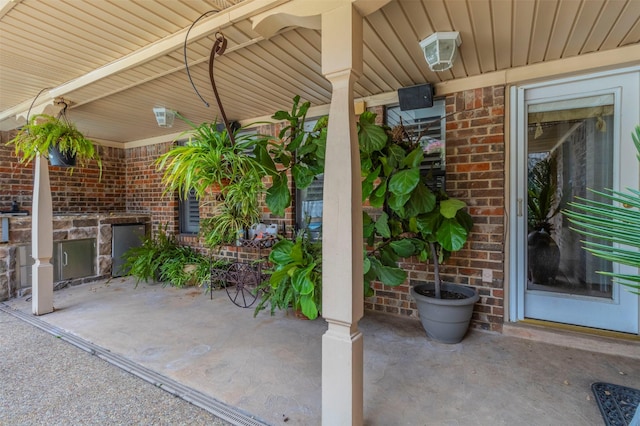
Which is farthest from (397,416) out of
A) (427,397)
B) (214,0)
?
(214,0)

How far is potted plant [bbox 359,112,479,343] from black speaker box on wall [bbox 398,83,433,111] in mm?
459

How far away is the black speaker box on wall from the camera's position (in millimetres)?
2875

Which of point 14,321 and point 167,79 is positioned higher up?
point 167,79

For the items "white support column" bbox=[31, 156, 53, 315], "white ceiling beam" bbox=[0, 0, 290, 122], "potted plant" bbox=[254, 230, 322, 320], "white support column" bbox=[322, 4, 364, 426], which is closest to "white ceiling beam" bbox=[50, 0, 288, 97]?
"white ceiling beam" bbox=[0, 0, 290, 122]

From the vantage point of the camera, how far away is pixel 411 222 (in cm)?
255

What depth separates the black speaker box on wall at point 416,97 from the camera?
113 inches

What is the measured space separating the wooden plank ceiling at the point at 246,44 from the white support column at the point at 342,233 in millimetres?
501

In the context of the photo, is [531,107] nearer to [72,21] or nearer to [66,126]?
[72,21]

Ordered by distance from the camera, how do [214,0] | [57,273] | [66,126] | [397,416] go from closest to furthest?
[397,416] < [214,0] < [66,126] < [57,273]

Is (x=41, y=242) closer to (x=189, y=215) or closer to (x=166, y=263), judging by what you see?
(x=166, y=263)

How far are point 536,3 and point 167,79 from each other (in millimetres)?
2812

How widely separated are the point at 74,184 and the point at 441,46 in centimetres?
555

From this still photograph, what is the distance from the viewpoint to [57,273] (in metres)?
4.26

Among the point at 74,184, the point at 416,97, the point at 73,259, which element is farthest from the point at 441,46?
the point at 74,184
